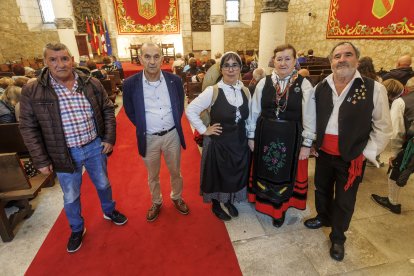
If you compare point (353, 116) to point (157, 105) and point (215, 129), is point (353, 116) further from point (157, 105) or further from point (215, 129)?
point (157, 105)

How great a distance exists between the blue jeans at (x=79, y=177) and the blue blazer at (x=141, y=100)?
362 mm

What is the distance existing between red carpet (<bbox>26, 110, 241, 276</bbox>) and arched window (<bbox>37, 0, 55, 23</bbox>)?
503 inches

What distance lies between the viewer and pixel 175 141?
228 cm

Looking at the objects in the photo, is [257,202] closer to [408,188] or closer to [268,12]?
[408,188]

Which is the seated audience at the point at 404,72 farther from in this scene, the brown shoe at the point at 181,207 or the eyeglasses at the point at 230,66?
the brown shoe at the point at 181,207

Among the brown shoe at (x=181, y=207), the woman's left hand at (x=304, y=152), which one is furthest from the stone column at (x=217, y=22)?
the woman's left hand at (x=304, y=152)

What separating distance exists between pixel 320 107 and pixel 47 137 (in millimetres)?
2068

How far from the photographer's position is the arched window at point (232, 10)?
1295 centimetres

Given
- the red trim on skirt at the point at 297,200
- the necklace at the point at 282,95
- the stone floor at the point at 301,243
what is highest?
the necklace at the point at 282,95

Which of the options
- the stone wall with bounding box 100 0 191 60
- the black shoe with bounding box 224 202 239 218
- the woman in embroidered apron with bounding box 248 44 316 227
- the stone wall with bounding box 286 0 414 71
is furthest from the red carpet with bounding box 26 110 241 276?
the stone wall with bounding box 100 0 191 60

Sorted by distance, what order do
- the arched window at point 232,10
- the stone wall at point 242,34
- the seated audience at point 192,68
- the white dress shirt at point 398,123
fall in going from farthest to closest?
the stone wall at point 242,34, the arched window at point 232,10, the seated audience at point 192,68, the white dress shirt at point 398,123

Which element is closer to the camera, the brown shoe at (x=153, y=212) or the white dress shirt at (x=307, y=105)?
the white dress shirt at (x=307, y=105)

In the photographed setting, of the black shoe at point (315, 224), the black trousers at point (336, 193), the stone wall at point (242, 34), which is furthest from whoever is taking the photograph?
the stone wall at point (242, 34)

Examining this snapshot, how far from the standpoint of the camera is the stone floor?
6.26ft
